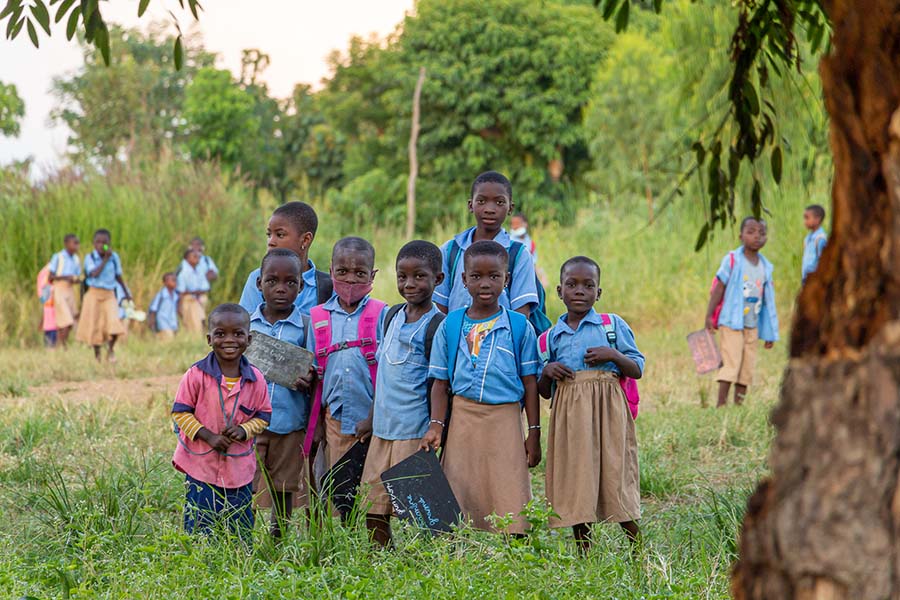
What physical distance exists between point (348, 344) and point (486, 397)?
67 cm

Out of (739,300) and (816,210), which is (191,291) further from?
(739,300)

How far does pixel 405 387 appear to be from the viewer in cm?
435

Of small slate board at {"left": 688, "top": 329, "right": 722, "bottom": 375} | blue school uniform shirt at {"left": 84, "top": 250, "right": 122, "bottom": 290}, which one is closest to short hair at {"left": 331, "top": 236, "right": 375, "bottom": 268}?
small slate board at {"left": 688, "top": 329, "right": 722, "bottom": 375}

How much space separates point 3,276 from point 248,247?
3.50 metres

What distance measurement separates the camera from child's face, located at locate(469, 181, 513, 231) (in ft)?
15.3

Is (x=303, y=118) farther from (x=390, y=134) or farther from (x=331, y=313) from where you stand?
(x=331, y=313)

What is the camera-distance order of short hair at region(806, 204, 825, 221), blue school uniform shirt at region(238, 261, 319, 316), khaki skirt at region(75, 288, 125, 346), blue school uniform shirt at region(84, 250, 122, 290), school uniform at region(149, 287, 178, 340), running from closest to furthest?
1. blue school uniform shirt at region(238, 261, 319, 316)
2. short hair at region(806, 204, 825, 221)
3. khaki skirt at region(75, 288, 125, 346)
4. blue school uniform shirt at region(84, 250, 122, 290)
5. school uniform at region(149, 287, 178, 340)

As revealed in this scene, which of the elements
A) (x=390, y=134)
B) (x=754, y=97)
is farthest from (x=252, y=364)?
(x=390, y=134)

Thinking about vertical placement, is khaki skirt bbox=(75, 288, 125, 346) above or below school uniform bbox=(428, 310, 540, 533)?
above

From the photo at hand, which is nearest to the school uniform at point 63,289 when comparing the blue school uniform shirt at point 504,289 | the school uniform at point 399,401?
the blue school uniform shirt at point 504,289

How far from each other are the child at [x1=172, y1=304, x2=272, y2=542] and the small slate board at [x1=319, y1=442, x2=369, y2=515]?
0.38 metres

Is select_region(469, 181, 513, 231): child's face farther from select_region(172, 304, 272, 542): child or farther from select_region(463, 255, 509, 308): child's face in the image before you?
select_region(172, 304, 272, 542): child

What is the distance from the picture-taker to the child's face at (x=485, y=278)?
13.9ft

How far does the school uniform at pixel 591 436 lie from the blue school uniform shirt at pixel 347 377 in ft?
2.43
